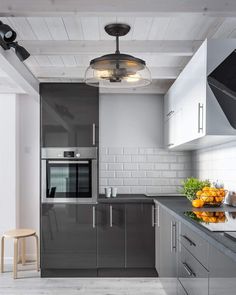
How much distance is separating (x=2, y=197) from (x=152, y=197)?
2028 millimetres

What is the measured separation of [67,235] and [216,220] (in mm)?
2430

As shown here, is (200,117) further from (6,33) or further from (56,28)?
(6,33)

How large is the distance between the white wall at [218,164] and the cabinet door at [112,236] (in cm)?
110

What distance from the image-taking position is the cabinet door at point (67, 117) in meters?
4.48

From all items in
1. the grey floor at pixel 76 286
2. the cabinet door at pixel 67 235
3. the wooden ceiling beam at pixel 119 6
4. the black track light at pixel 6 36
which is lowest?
the grey floor at pixel 76 286

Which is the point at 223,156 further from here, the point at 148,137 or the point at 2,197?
the point at 2,197

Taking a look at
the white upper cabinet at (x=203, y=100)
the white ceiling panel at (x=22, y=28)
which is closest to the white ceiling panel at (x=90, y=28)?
the white ceiling panel at (x=22, y=28)

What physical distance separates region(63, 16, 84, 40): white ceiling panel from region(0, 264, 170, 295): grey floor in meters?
2.57

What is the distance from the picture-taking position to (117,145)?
502 centimetres

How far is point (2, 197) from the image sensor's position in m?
4.87

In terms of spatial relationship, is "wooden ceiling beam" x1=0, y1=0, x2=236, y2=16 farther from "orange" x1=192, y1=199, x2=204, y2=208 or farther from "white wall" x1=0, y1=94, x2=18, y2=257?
"white wall" x1=0, y1=94, x2=18, y2=257

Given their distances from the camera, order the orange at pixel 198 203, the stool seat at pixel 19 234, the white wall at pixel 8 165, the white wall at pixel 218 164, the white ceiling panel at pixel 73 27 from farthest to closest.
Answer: the white wall at pixel 8 165 → the stool seat at pixel 19 234 → the white wall at pixel 218 164 → the orange at pixel 198 203 → the white ceiling panel at pixel 73 27

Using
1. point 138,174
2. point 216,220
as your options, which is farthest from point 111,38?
point 138,174

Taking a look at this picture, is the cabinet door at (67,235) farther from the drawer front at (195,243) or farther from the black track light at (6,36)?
the black track light at (6,36)
